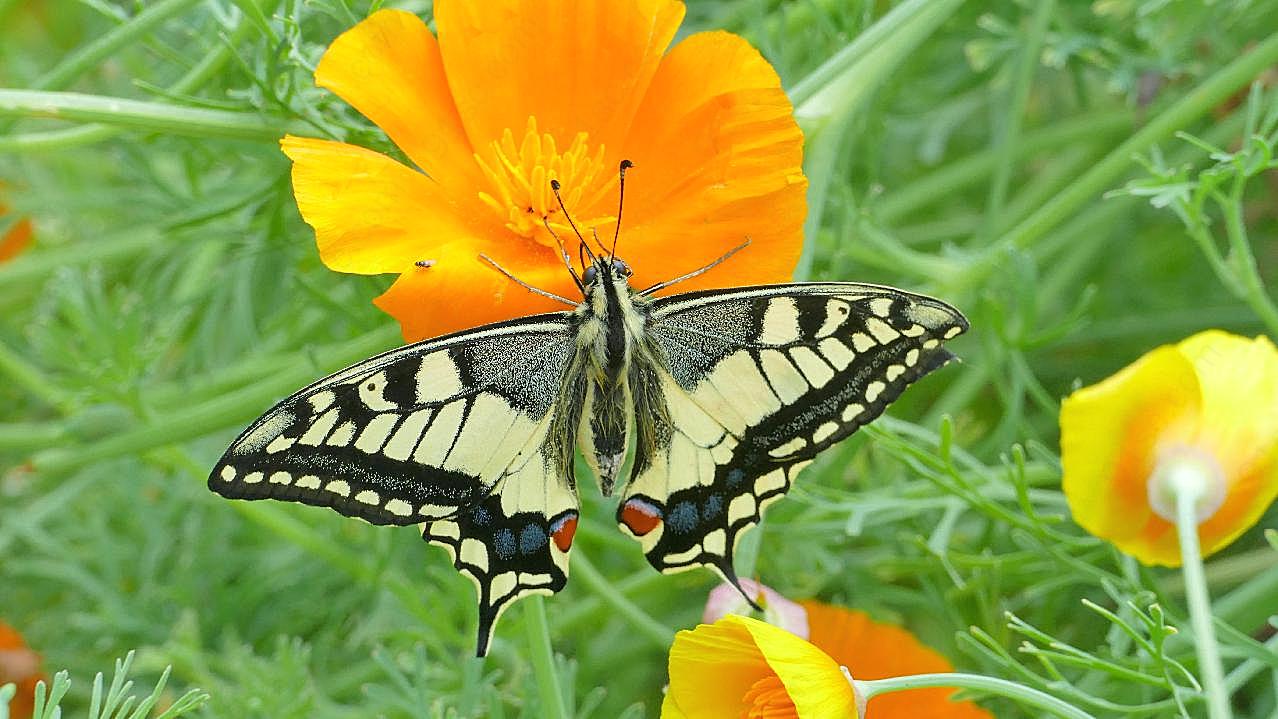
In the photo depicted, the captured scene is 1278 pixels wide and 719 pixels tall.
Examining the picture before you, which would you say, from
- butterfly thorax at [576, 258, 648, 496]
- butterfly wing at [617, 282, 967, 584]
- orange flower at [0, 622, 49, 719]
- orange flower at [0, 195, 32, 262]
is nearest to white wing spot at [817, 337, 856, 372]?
butterfly wing at [617, 282, 967, 584]

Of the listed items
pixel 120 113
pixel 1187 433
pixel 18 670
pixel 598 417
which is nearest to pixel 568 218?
pixel 598 417

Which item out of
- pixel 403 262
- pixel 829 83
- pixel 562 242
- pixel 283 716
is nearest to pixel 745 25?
pixel 829 83

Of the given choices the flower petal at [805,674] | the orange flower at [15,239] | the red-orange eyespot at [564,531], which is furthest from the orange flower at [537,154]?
the orange flower at [15,239]

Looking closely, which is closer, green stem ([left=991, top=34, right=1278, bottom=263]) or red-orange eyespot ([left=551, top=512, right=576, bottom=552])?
red-orange eyespot ([left=551, top=512, right=576, bottom=552])

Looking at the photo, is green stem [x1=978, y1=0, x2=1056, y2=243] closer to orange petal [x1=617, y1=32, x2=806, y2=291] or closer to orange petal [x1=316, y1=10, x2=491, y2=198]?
orange petal [x1=617, y1=32, x2=806, y2=291]

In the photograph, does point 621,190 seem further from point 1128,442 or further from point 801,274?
point 1128,442
